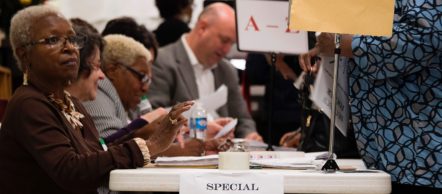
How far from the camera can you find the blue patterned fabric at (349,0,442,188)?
2543mm

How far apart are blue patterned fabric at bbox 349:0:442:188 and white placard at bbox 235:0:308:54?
123cm

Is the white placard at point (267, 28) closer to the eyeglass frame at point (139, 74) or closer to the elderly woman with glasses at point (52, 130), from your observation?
the eyeglass frame at point (139, 74)

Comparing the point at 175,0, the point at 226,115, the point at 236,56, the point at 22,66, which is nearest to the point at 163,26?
the point at 175,0

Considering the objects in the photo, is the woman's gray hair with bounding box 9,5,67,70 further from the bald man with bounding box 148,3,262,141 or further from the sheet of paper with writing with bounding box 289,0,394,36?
the bald man with bounding box 148,3,262,141

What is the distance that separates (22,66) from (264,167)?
1021 mm

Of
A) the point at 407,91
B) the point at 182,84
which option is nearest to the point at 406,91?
the point at 407,91

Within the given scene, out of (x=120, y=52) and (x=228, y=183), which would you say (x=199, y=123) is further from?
(x=228, y=183)

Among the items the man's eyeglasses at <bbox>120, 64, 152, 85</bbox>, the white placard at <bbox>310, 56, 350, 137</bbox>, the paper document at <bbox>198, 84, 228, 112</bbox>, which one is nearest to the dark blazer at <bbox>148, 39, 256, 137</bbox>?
the paper document at <bbox>198, 84, 228, 112</bbox>

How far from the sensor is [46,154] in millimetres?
2521

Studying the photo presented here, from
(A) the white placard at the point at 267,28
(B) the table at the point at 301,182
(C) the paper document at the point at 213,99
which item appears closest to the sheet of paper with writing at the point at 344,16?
(B) the table at the point at 301,182

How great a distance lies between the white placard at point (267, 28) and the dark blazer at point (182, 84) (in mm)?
1412

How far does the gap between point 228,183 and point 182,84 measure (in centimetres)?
314

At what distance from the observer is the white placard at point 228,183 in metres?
2.29

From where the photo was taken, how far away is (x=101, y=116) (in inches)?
151
